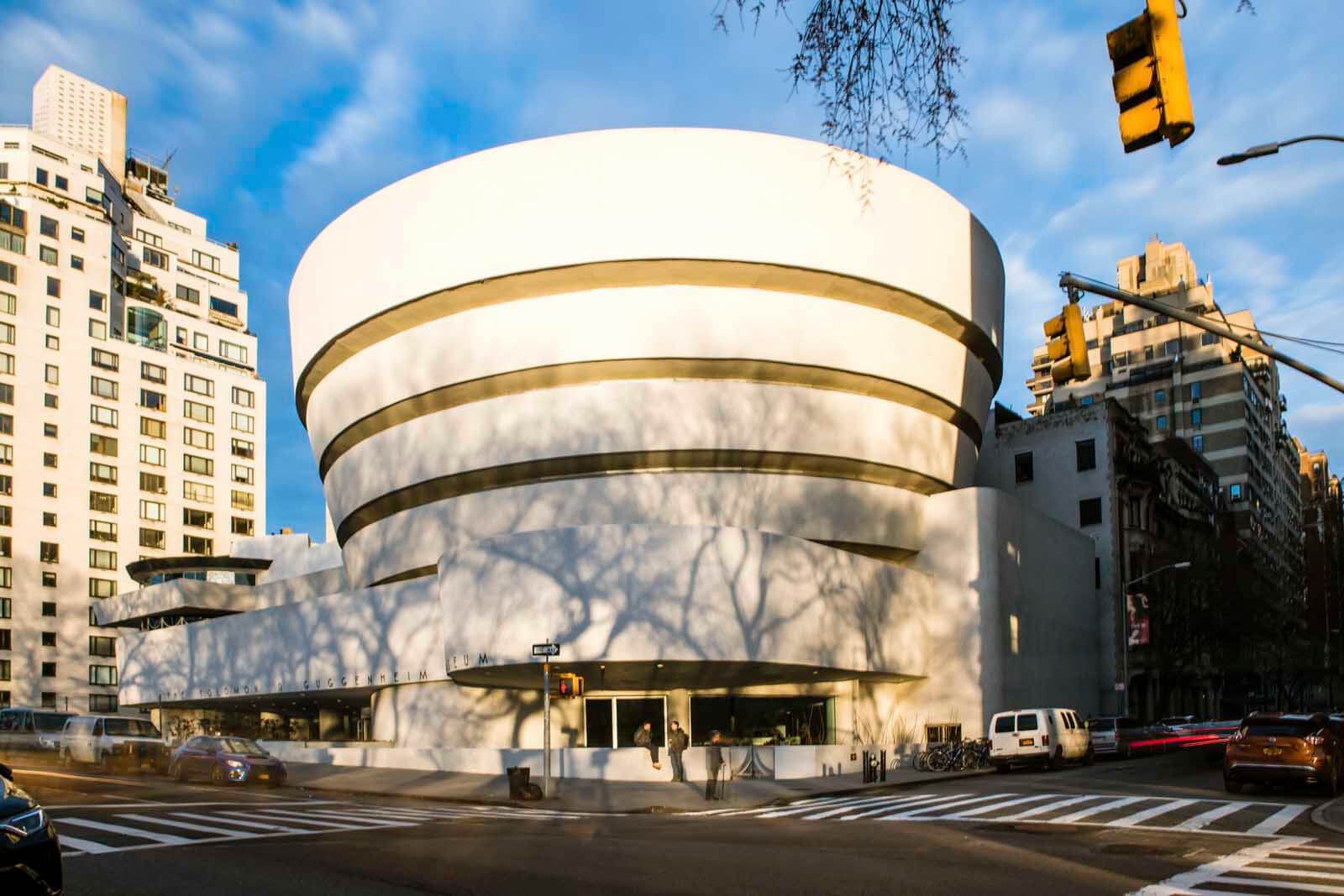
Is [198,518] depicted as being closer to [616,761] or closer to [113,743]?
[113,743]

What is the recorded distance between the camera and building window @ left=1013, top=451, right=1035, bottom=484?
6625 cm

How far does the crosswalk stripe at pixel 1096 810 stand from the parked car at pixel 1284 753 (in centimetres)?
278

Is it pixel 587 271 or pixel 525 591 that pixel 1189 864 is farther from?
pixel 587 271

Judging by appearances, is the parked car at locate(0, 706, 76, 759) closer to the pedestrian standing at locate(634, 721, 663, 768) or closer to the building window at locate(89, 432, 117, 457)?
the pedestrian standing at locate(634, 721, 663, 768)

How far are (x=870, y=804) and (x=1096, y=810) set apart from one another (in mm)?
5223

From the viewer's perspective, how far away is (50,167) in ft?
313

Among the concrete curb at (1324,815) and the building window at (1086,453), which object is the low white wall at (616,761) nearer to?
the concrete curb at (1324,815)

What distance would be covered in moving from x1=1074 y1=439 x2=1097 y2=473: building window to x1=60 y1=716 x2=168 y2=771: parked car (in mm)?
46233

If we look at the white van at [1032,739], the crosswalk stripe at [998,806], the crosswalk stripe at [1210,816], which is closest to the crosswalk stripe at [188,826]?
the crosswalk stripe at [998,806]

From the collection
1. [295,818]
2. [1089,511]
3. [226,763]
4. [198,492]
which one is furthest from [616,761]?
[198,492]

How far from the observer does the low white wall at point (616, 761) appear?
1367 inches

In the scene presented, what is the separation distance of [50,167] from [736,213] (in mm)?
74325

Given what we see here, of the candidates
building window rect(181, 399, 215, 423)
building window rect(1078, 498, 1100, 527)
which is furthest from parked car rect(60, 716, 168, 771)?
building window rect(181, 399, 215, 423)

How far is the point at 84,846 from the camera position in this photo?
14938 mm
